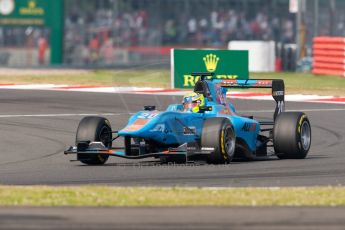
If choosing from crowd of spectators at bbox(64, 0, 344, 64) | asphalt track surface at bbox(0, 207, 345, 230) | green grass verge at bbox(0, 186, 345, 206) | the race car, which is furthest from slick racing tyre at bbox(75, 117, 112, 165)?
crowd of spectators at bbox(64, 0, 344, 64)

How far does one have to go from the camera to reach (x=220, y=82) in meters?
13.5

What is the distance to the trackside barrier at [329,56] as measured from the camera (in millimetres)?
31030

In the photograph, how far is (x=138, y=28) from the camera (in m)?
41.4

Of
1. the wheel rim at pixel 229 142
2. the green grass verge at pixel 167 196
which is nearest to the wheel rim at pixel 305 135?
the wheel rim at pixel 229 142

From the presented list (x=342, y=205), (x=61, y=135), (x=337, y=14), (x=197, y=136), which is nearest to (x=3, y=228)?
(x=342, y=205)

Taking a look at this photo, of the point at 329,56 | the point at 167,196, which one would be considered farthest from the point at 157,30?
the point at 167,196

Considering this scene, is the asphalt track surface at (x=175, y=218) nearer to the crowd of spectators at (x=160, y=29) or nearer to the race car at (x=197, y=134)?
the race car at (x=197, y=134)

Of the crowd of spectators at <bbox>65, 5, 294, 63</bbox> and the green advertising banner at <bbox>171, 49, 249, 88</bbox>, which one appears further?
the crowd of spectators at <bbox>65, 5, 294, 63</bbox>

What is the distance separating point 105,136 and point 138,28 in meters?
28.9

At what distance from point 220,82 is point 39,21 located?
86.1 ft

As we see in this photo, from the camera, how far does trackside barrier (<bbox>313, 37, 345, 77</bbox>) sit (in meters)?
31.0

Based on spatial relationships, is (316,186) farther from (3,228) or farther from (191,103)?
(3,228)

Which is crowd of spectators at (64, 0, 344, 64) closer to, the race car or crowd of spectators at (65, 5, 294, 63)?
crowd of spectators at (65, 5, 294, 63)

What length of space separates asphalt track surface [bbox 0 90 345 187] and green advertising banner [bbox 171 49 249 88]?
4.19 metres
